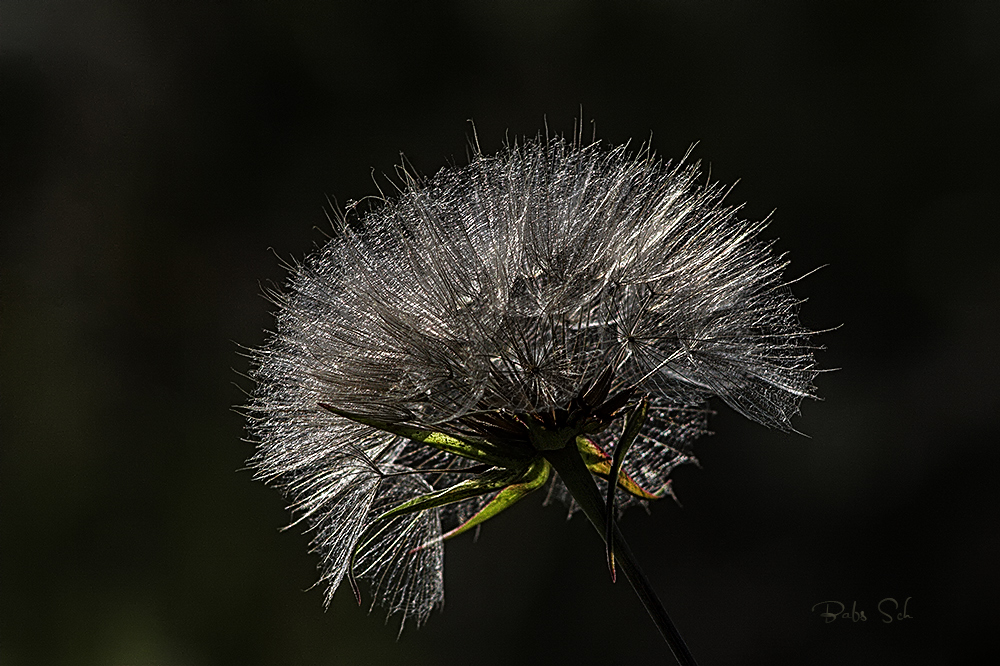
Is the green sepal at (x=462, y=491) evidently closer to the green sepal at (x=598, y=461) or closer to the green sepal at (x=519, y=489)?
the green sepal at (x=519, y=489)

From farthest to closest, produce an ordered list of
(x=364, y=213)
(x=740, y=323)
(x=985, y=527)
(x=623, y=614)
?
1. (x=623, y=614)
2. (x=985, y=527)
3. (x=364, y=213)
4. (x=740, y=323)

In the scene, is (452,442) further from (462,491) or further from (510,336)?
(510,336)

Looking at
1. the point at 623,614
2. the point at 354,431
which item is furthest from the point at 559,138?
the point at 623,614

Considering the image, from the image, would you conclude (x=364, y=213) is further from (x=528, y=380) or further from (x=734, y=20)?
(x=734, y=20)

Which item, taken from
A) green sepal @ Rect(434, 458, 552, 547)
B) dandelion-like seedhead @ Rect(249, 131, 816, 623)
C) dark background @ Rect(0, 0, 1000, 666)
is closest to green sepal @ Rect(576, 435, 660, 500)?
dandelion-like seedhead @ Rect(249, 131, 816, 623)

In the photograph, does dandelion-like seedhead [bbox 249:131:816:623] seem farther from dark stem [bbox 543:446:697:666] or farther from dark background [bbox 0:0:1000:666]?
dark background [bbox 0:0:1000:666]

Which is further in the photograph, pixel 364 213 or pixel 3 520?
pixel 3 520
